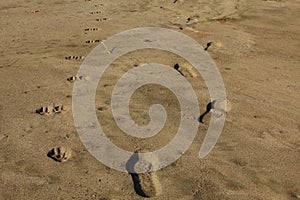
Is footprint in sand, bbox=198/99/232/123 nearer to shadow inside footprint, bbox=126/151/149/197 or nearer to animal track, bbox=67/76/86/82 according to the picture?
shadow inside footprint, bbox=126/151/149/197

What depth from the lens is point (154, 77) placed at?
5.91 m

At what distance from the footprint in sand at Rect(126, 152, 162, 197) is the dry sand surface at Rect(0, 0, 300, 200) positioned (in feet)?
0.05

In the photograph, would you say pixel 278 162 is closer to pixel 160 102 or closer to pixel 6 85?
pixel 160 102

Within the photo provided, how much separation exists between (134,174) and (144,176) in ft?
0.37

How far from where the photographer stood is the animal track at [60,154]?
3.96m

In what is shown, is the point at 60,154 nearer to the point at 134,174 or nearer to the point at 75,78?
the point at 134,174

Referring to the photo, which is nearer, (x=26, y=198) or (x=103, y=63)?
(x=26, y=198)

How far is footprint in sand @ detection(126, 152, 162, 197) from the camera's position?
3.50 meters

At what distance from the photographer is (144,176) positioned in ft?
12.1

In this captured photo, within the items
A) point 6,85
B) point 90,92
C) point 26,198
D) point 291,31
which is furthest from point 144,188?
point 291,31

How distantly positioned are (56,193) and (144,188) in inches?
34.7

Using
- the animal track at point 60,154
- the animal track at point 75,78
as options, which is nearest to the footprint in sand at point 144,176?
the animal track at point 60,154

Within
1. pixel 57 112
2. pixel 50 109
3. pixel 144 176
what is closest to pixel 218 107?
pixel 144 176

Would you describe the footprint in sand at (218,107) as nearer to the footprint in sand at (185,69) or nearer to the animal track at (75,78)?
the footprint in sand at (185,69)
